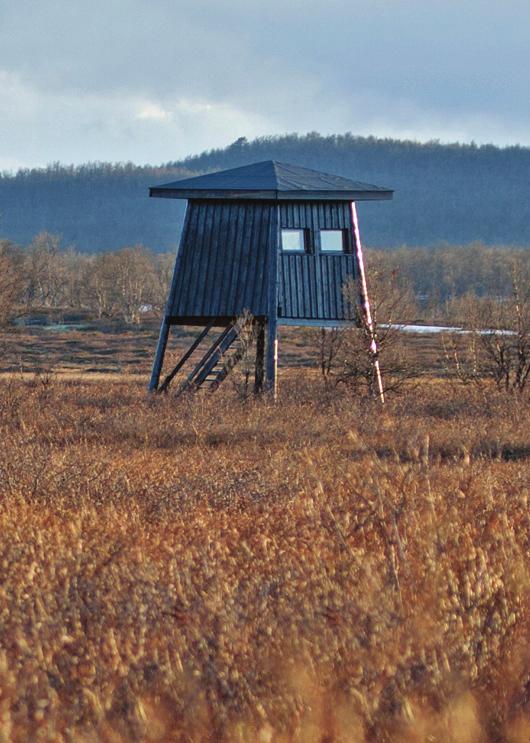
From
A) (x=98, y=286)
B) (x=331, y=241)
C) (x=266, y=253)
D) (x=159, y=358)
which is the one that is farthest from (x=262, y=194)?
(x=98, y=286)

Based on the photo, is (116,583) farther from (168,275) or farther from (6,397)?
(168,275)

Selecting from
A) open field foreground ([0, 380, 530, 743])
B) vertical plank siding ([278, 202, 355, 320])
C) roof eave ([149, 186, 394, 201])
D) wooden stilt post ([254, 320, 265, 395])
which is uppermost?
roof eave ([149, 186, 394, 201])

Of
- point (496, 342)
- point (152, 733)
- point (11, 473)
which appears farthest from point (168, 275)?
point (152, 733)

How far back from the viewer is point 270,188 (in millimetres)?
24281

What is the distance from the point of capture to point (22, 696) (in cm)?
500

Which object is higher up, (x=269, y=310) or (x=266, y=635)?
(x=269, y=310)

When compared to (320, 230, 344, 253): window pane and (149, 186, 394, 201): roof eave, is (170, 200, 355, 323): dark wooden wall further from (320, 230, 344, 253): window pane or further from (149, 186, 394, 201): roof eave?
(149, 186, 394, 201): roof eave

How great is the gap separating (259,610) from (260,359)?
21.0 meters

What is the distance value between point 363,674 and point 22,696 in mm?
1614

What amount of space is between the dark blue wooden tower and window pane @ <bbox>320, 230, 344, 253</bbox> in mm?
24

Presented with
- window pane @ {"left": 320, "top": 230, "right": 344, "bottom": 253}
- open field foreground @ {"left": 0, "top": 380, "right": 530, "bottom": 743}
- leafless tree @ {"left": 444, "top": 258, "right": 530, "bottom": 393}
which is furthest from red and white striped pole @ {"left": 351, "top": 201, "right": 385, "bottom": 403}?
open field foreground @ {"left": 0, "top": 380, "right": 530, "bottom": 743}

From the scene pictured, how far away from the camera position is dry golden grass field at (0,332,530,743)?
454 centimetres

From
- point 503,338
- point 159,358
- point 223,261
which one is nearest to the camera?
point 223,261

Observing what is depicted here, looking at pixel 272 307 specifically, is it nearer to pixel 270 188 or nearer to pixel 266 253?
pixel 266 253
